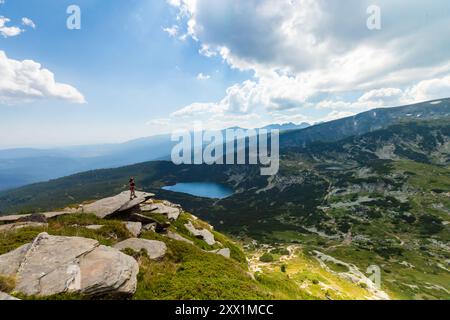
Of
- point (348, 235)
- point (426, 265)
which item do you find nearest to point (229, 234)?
point (348, 235)

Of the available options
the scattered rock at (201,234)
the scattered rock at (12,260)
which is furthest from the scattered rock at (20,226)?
the scattered rock at (201,234)

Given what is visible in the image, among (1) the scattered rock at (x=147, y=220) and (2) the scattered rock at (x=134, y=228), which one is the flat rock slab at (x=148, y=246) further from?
(1) the scattered rock at (x=147, y=220)

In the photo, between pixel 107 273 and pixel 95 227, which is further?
pixel 95 227

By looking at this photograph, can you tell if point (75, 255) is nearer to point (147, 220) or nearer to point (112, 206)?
point (147, 220)

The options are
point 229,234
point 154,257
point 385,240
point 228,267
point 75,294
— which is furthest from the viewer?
point 229,234

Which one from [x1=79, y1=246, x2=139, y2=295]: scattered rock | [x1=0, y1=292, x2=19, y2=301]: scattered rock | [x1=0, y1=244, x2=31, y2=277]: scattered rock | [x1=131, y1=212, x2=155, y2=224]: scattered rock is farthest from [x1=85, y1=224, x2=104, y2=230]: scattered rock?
[x1=0, y1=292, x2=19, y2=301]: scattered rock

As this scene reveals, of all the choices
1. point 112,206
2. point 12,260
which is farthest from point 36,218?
point 12,260

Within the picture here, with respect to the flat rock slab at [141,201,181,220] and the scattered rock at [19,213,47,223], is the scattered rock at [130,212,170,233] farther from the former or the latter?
the scattered rock at [19,213,47,223]

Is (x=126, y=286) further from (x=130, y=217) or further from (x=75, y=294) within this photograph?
(x=130, y=217)
